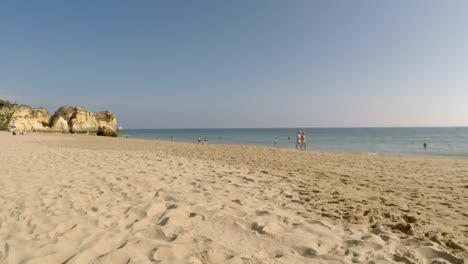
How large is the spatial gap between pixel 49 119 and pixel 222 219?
242ft

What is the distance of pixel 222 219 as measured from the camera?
3.81m

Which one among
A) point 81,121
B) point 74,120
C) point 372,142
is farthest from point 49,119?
point 372,142

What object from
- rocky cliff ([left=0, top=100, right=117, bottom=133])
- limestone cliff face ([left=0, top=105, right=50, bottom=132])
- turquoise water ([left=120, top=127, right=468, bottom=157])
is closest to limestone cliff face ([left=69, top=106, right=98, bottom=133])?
rocky cliff ([left=0, top=100, right=117, bottom=133])

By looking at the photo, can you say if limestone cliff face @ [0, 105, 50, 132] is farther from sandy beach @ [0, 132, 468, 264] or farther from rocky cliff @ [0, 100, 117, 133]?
sandy beach @ [0, 132, 468, 264]

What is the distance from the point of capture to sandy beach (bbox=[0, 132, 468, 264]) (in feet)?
9.29

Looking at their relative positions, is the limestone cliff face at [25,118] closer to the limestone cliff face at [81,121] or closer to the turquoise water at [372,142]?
the limestone cliff face at [81,121]

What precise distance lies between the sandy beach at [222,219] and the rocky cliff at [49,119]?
5292cm

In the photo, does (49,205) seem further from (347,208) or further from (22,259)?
(347,208)

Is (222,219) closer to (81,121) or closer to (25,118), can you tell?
(25,118)

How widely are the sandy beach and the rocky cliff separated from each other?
5292cm

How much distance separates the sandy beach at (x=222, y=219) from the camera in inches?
111

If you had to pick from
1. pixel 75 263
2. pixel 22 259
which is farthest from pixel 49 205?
pixel 75 263

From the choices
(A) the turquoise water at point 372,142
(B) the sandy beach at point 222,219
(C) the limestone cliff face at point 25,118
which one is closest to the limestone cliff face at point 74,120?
(C) the limestone cliff face at point 25,118

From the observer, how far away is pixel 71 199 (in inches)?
182
